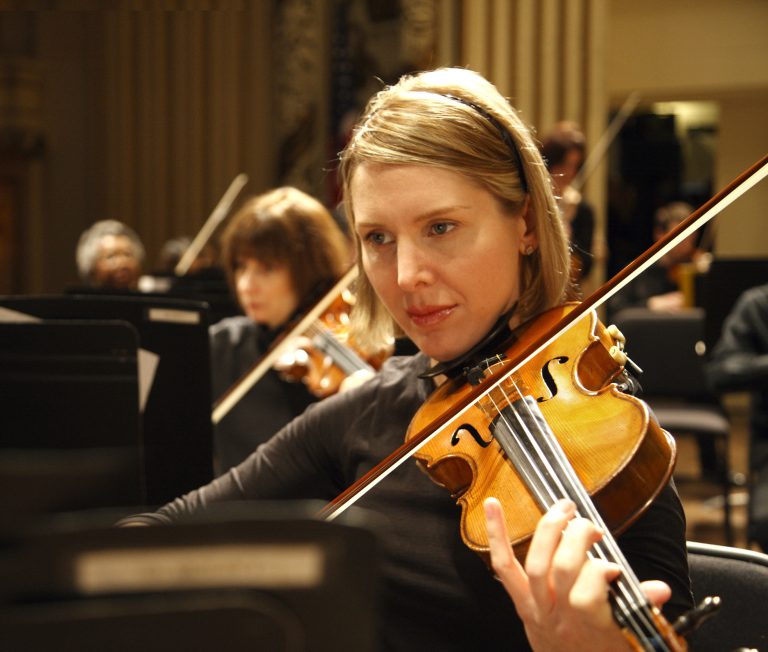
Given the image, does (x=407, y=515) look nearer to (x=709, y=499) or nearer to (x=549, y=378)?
(x=549, y=378)

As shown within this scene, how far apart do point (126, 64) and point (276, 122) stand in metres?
1.18

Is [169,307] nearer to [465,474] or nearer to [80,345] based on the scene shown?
[80,345]

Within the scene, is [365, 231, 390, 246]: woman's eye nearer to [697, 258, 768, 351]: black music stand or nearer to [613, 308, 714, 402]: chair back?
[697, 258, 768, 351]: black music stand

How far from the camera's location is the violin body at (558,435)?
2.61 ft

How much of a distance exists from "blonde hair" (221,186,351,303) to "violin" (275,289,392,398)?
6.1 inches

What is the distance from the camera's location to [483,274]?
97cm

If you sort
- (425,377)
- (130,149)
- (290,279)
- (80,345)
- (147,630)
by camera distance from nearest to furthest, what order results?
(147,630)
(425,377)
(80,345)
(290,279)
(130,149)

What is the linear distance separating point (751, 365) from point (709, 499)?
164 cm

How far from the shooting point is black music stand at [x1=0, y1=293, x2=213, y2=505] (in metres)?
1.30

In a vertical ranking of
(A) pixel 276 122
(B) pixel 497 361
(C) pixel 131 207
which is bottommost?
(C) pixel 131 207

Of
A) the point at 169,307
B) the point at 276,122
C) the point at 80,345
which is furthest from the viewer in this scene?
the point at 276,122

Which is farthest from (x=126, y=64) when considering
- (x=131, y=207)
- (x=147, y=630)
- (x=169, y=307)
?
(x=147, y=630)

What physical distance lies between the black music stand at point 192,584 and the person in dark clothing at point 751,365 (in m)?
2.08

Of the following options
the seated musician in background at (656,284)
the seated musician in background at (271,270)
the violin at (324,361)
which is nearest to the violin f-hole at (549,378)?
the violin at (324,361)
